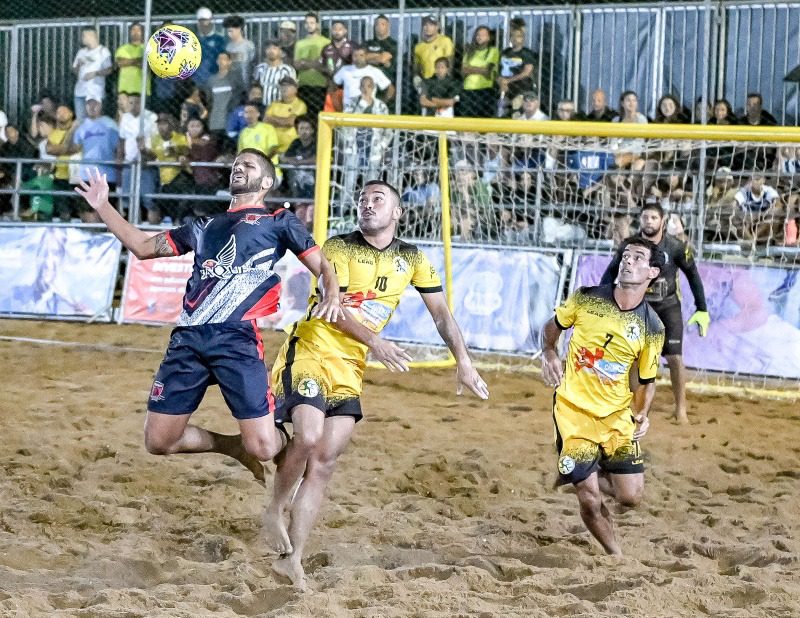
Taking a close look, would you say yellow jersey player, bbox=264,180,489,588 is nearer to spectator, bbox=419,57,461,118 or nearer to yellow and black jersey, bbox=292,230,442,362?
yellow and black jersey, bbox=292,230,442,362

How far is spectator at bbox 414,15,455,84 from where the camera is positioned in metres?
13.0

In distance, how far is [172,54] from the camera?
636cm

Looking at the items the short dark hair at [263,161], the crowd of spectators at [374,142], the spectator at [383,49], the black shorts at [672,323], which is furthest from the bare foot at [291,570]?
the spectator at [383,49]

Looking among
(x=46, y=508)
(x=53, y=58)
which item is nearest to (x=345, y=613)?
(x=46, y=508)

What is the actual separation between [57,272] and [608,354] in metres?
9.86

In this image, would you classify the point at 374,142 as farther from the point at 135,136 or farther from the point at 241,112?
the point at 135,136

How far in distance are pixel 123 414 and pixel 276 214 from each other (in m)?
3.99

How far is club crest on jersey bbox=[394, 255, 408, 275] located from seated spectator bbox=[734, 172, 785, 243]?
242 inches

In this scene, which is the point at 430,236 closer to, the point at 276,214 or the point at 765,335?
the point at 765,335

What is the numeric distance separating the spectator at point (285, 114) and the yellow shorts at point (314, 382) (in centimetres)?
808

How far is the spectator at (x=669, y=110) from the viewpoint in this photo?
1161 centimetres

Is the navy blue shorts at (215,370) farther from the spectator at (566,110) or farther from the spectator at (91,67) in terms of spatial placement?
the spectator at (91,67)

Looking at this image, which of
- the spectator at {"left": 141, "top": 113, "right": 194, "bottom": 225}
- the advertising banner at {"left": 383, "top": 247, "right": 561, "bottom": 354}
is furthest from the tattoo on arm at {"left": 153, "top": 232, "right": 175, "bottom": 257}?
the spectator at {"left": 141, "top": 113, "right": 194, "bottom": 225}

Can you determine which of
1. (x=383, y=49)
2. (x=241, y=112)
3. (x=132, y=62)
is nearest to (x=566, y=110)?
(x=383, y=49)
